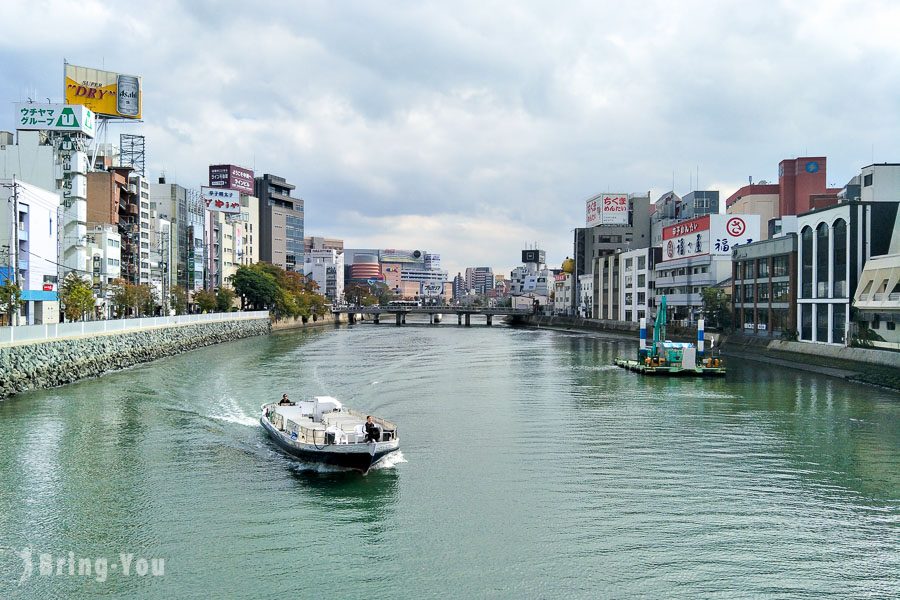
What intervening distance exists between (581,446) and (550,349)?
187ft

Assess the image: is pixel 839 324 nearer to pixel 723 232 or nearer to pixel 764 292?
pixel 764 292

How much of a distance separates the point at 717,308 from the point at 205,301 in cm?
6907

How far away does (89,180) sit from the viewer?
89125 mm

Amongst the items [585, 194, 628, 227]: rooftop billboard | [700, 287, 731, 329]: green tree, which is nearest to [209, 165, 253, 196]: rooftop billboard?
[585, 194, 628, 227]: rooftop billboard

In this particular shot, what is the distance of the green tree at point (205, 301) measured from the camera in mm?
107312

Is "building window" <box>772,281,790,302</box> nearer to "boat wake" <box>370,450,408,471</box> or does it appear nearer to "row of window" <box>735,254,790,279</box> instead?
"row of window" <box>735,254,790,279</box>

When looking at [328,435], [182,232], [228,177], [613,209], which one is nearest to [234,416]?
[328,435]

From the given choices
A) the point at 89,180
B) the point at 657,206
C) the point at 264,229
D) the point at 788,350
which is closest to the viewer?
the point at 788,350

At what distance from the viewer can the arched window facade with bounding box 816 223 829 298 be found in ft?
212

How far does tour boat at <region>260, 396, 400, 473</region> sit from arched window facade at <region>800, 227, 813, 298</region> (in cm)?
5117

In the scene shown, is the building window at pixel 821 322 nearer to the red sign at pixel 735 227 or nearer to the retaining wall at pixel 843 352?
the retaining wall at pixel 843 352

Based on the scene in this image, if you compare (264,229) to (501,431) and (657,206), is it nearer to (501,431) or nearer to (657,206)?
(657,206)


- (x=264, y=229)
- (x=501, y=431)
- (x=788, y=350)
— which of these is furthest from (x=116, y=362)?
(x=264, y=229)

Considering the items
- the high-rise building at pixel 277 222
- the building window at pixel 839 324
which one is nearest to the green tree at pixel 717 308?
the building window at pixel 839 324
